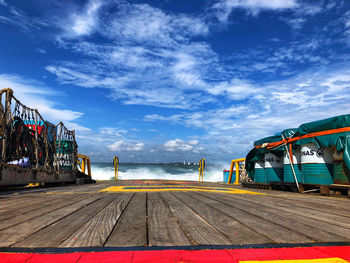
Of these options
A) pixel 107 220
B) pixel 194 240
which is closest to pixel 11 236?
pixel 107 220

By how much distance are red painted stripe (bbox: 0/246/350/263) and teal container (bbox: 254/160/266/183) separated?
294 inches

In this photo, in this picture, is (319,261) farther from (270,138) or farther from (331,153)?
(270,138)

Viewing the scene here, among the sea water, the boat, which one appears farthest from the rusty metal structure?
the sea water

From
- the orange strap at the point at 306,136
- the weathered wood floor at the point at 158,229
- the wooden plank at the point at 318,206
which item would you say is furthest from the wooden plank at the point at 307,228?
the orange strap at the point at 306,136

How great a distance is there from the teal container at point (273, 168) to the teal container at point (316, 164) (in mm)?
1444

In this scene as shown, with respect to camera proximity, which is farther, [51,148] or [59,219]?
[51,148]

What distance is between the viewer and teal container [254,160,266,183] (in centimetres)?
857

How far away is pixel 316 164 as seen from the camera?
6.01 metres

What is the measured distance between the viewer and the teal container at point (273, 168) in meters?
7.83

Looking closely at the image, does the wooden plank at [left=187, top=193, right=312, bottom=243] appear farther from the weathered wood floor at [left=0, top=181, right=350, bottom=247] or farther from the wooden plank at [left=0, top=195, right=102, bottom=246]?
the wooden plank at [left=0, top=195, right=102, bottom=246]

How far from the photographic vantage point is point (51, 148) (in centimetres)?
819

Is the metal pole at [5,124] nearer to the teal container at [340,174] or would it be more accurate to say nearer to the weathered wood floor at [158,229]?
the weathered wood floor at [158,229]

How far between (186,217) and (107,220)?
773 millimetres

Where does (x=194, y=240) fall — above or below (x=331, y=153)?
below
